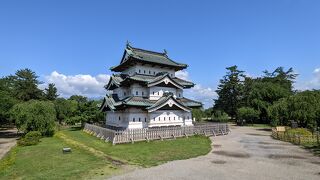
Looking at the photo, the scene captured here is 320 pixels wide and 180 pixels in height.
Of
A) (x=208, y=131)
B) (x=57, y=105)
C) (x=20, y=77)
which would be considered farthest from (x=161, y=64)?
(x=20, y=77)

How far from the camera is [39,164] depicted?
15.4 m

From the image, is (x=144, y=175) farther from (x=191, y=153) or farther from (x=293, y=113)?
(x=293, y=113)

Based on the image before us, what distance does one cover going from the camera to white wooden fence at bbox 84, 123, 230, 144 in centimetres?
2425

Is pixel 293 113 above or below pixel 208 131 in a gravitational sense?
above

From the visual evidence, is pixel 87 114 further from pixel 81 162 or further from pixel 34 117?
pixel 81 162

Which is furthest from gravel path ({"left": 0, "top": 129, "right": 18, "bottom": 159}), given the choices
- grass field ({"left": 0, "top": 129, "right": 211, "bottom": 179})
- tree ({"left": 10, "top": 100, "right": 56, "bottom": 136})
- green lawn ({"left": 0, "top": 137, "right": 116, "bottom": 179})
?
green lawn ({"left": 0, "top": 137, "right": 116, "bottom": 179})

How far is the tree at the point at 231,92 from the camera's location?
6638 cm

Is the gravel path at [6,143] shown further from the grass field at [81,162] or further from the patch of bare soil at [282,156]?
the patch of bare soil at [282,156]

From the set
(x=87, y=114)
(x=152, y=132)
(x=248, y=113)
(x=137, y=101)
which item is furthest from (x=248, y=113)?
(x=87, y=114)

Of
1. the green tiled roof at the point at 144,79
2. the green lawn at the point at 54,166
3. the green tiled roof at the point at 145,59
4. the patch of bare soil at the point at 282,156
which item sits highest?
the green tiled roof at the point at 145,59

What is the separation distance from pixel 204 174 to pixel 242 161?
14.6 feet

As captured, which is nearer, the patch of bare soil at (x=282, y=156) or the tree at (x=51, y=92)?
the patch of bare soil at (x=282, y=156)

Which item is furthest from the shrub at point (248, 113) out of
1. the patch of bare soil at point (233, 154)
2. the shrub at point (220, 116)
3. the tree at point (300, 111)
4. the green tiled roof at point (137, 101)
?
the patch of bare soil at point (233, 154)

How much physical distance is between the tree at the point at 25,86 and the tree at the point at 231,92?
4714cm
